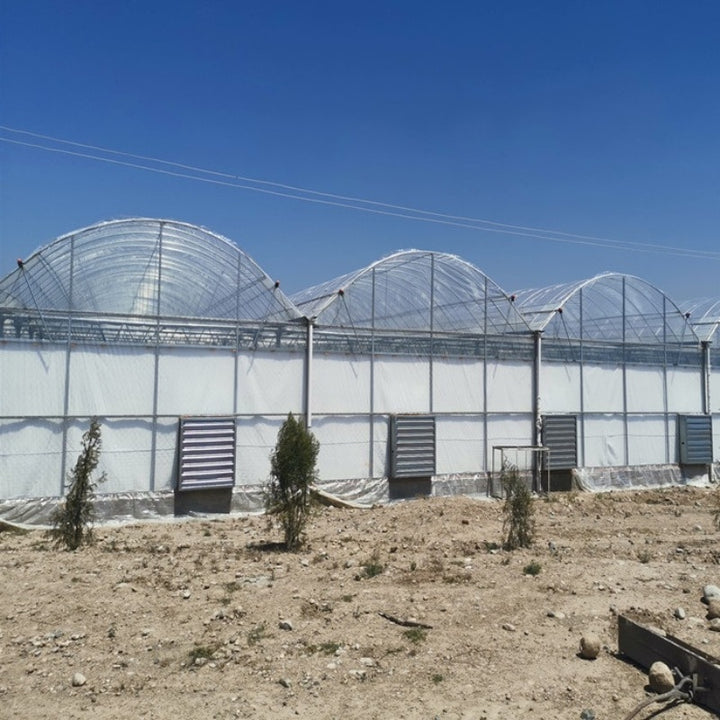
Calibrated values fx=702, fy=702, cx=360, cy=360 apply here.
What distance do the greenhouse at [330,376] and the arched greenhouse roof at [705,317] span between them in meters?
0.24

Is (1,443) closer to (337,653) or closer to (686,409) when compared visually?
(337,653)

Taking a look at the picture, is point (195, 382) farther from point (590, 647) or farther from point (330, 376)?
point (590, 647)

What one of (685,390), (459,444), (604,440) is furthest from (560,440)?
(685,390)

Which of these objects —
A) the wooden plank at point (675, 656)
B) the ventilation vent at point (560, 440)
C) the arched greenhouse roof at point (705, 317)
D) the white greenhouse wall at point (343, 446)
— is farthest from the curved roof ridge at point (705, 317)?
the wooden plank at point (675, 656)

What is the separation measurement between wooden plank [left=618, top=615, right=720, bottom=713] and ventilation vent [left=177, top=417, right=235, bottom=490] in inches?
444

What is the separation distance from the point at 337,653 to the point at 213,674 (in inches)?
53.6

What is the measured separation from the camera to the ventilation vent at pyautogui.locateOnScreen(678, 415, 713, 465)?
80.0 feet

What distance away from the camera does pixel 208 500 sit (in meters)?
17.1

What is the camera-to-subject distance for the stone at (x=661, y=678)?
6621 millimetres

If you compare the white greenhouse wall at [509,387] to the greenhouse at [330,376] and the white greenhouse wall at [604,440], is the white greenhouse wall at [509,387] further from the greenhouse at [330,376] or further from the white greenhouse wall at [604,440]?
the white greenhouse wall at [604,440]

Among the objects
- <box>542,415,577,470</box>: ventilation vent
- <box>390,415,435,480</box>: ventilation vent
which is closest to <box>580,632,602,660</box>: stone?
<box>390,415,435,480</box>: ventilation vent

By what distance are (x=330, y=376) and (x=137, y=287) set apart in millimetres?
5430

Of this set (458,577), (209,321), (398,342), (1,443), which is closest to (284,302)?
(209,321)

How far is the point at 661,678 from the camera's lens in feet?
21.8
